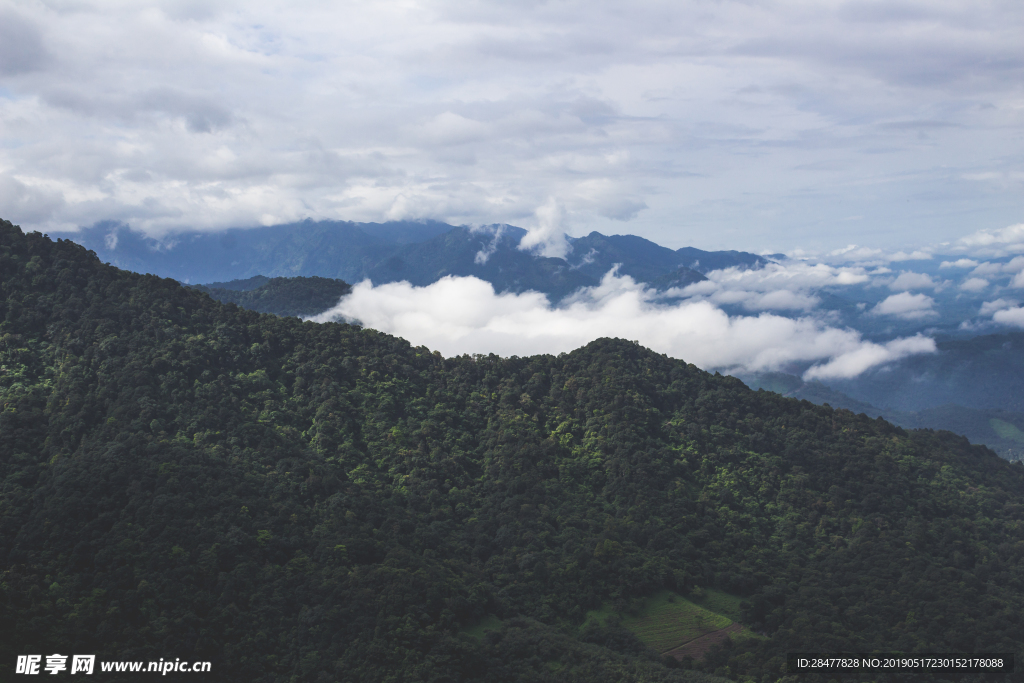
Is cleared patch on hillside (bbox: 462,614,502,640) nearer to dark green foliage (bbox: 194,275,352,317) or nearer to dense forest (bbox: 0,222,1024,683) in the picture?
dense forest (bbox: 0,222,1024,683)

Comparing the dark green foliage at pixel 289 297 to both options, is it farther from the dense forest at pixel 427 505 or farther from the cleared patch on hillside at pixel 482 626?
the cleared patch on hillside at pixel 482 626

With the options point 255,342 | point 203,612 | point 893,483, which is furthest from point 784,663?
point 255,342

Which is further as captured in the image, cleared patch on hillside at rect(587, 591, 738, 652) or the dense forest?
cleared patch on hillside at rect(587, 591, 738, 652)

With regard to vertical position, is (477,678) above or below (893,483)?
below

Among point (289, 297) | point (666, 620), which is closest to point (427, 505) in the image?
point (666, 620)

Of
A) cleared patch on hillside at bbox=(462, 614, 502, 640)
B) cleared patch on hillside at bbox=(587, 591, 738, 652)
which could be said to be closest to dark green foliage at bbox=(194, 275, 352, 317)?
cleared patch on hillside at bbox=(462, 614, 502, 640)

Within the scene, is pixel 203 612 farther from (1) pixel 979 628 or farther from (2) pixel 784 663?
(1) pixel 979 628
